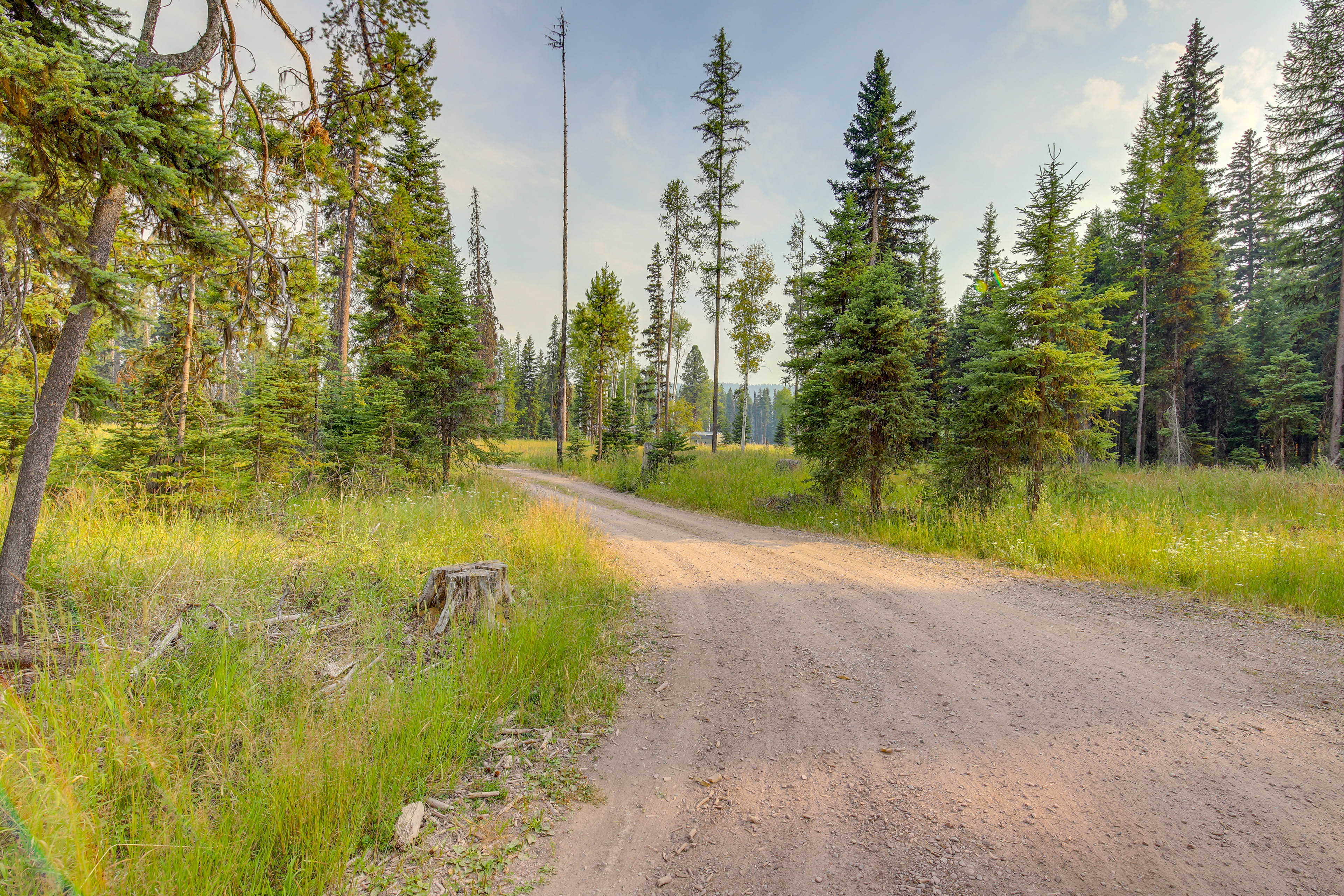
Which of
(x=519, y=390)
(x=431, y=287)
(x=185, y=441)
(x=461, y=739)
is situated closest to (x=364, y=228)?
(x=431, y=287)

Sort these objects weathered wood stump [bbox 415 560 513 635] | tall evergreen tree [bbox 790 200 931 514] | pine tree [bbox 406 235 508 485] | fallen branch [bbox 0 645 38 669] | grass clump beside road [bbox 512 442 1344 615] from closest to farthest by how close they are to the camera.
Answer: fallen branch [bbox 0 645 38 669] < weathered wood stump [bbox 415 560 513 635] < grass clump beside road [bbox 512 442 1344 615] < tall evergreen tree [bbox 790 200 931 514] < pine tree [bbox 406 235 508 485]

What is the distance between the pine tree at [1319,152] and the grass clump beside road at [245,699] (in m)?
26.3

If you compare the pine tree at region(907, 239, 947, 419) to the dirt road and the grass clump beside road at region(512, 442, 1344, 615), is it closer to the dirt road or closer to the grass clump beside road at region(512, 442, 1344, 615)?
the grass clump beside road at region(512, 442, 1344, 615)

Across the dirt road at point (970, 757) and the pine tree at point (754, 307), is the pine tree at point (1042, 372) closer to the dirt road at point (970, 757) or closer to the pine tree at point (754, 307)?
the dirt road at point (970, 757)

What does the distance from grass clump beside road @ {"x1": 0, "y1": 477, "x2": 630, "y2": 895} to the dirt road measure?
0.94m

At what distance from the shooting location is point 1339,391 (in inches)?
Result: 614

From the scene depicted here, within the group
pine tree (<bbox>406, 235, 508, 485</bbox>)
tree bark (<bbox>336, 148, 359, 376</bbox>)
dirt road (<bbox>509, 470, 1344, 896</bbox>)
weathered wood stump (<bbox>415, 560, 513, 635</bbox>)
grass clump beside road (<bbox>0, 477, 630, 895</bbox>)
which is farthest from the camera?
tree bark (<bbox>336, 148, 359, 376</bbox>)

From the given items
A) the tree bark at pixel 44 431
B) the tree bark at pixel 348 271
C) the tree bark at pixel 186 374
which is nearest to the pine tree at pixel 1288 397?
the tree bark at pixel 44 431

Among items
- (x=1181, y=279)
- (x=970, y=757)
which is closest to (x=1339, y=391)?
(x=1181, y=279)

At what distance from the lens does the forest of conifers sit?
3818mm

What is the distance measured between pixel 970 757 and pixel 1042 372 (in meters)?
8.53

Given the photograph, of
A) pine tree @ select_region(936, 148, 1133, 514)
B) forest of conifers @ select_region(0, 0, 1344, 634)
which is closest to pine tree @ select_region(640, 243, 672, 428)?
forest of conifers @ select_region(0, 0, 1344, 634)

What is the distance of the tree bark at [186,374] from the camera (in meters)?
7.34

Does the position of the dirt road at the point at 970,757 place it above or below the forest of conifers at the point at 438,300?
below
